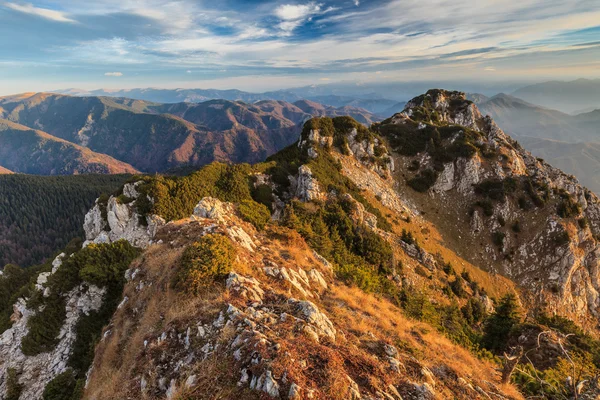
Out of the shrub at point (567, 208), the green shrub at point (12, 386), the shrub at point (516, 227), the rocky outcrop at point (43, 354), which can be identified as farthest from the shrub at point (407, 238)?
the green shrub at point (12, 386)

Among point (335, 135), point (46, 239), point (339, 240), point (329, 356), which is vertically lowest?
point (46, 239)

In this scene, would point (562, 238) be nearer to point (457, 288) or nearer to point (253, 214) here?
point (457, 288)

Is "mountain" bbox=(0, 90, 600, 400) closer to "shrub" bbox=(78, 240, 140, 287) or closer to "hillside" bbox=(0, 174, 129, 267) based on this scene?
Result: "shrub" bbox=(78, 240, 140, 287)

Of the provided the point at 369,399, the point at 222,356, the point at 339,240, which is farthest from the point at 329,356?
the point at 339,240

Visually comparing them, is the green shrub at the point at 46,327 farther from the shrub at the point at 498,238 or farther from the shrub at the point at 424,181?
the shrub at the point at 498,238

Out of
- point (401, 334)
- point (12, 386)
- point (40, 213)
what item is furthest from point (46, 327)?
point (40, 213)

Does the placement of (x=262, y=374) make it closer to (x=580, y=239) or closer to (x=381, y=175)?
(x=381, y=175)

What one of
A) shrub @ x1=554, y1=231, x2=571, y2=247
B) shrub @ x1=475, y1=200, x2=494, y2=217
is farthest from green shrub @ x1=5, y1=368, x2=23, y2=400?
shrub @ x1=554, y1=231, x2=571, y2=247
